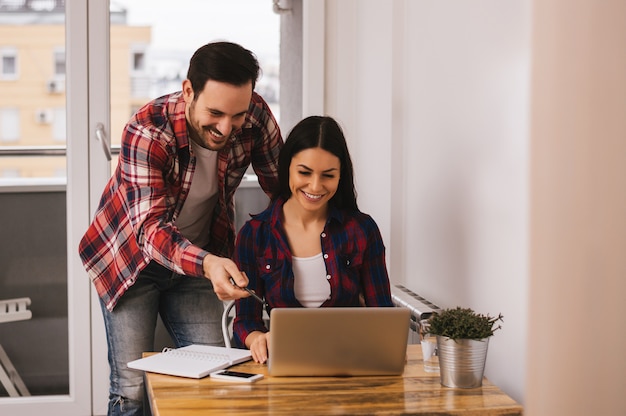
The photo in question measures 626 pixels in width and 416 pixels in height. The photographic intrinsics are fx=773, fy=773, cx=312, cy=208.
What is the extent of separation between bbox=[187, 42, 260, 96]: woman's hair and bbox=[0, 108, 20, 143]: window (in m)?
1.45

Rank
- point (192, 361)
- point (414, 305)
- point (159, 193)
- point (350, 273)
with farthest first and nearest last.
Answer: point (414, 305)
point (350, 273)
point (159, 193)
point (192, 361)

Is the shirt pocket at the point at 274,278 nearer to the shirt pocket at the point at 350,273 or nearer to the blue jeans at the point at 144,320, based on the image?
the shirt pocket at the point at 350,273

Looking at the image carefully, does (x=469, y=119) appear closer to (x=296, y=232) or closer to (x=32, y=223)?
(x=296, y=232)

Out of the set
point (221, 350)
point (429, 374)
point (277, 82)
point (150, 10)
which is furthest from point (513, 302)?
point (150, 10)

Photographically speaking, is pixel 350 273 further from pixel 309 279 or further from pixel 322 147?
pixel 322 147

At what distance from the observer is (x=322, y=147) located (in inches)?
79.4

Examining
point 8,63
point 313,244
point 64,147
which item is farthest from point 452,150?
point 8,63

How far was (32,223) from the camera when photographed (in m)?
3.15

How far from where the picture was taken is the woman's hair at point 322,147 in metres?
2.03

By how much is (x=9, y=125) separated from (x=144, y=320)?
4.51 feet

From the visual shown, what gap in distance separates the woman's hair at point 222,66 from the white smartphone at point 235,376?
2.15 ft

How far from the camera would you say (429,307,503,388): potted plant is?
58.7 inches

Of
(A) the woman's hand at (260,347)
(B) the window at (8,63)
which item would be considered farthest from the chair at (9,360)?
(A) the woman's hand at (260,347)

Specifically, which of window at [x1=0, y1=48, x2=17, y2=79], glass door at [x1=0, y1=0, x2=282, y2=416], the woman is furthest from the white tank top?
window at [x1=0, y1=48, x2=17, y2=79]
